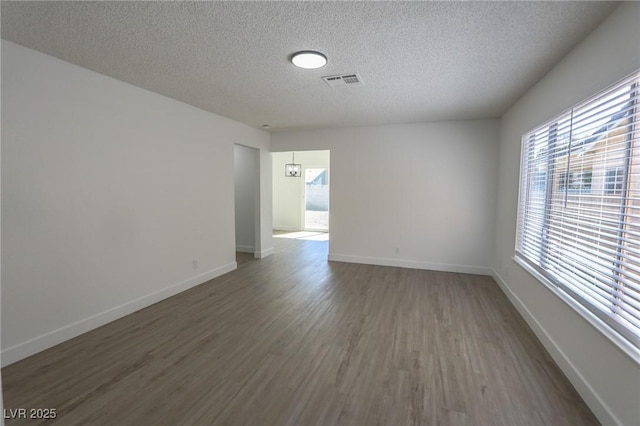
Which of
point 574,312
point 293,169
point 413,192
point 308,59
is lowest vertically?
point 574,312

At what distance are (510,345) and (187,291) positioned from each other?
375cm

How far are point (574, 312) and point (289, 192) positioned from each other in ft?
27.0

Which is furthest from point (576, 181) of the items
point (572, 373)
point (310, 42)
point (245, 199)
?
point (245, 199)

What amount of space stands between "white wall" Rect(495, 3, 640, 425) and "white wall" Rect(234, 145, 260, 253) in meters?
4.54

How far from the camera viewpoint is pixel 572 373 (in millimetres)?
2152

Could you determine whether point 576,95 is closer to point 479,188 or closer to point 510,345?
point 510,345

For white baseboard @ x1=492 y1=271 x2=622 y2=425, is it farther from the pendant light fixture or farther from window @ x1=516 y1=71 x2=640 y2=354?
the pendant light fixture

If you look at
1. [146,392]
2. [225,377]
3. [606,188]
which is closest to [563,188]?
[606,188]

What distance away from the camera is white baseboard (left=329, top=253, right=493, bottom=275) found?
4863mm

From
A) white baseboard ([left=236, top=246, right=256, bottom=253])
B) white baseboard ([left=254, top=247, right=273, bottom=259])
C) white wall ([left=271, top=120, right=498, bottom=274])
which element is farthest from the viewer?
white baseboard ([left=236, top=246, right=256, bottom=253])

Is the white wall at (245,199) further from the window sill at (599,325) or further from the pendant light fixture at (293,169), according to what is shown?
the window sill at (599,325)

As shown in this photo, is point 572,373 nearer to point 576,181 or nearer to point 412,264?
point 576,181

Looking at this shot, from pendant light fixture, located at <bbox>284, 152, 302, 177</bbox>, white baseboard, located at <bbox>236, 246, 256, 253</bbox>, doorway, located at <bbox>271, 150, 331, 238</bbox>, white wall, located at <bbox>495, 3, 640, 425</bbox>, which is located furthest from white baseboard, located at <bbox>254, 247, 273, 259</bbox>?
white wall, located at <bbox>495, 3, 640, 425</bbox>

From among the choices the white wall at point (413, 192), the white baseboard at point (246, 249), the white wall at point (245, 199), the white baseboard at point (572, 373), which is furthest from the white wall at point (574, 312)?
the white baseboard at point (246, 249)
